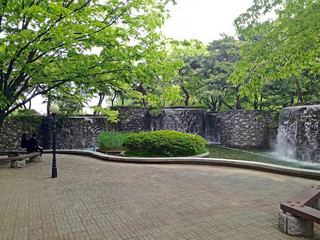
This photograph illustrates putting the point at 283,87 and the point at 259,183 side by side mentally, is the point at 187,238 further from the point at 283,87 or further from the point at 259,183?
the point at 283,87

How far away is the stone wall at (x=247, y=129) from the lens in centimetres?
2214

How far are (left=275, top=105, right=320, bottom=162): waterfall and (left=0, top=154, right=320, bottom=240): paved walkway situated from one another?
9049mm

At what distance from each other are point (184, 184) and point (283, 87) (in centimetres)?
1816

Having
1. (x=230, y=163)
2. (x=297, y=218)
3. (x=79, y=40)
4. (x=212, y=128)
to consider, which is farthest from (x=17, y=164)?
(x=212, y=128)

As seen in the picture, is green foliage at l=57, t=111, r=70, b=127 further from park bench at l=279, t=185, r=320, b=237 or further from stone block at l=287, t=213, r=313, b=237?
stone block at l=287, t=213, r=313, b=237

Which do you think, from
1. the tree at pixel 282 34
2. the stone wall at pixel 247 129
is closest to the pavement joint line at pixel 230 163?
the tree at pixel 282 34

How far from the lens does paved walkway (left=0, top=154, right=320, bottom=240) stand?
3.80 meters

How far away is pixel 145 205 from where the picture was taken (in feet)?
16.4

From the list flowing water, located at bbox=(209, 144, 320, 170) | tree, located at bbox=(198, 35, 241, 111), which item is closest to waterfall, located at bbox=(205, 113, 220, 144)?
tree, located at bbox=(198, 35, 241, 111)

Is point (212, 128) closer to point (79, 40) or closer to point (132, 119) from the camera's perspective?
point (132, 119)

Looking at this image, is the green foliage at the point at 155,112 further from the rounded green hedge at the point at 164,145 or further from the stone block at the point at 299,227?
the stone block at the point at 299,227

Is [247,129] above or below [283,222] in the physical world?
above

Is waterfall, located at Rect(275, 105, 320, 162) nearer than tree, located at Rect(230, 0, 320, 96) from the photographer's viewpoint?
No

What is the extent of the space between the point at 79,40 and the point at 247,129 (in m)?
18.4
